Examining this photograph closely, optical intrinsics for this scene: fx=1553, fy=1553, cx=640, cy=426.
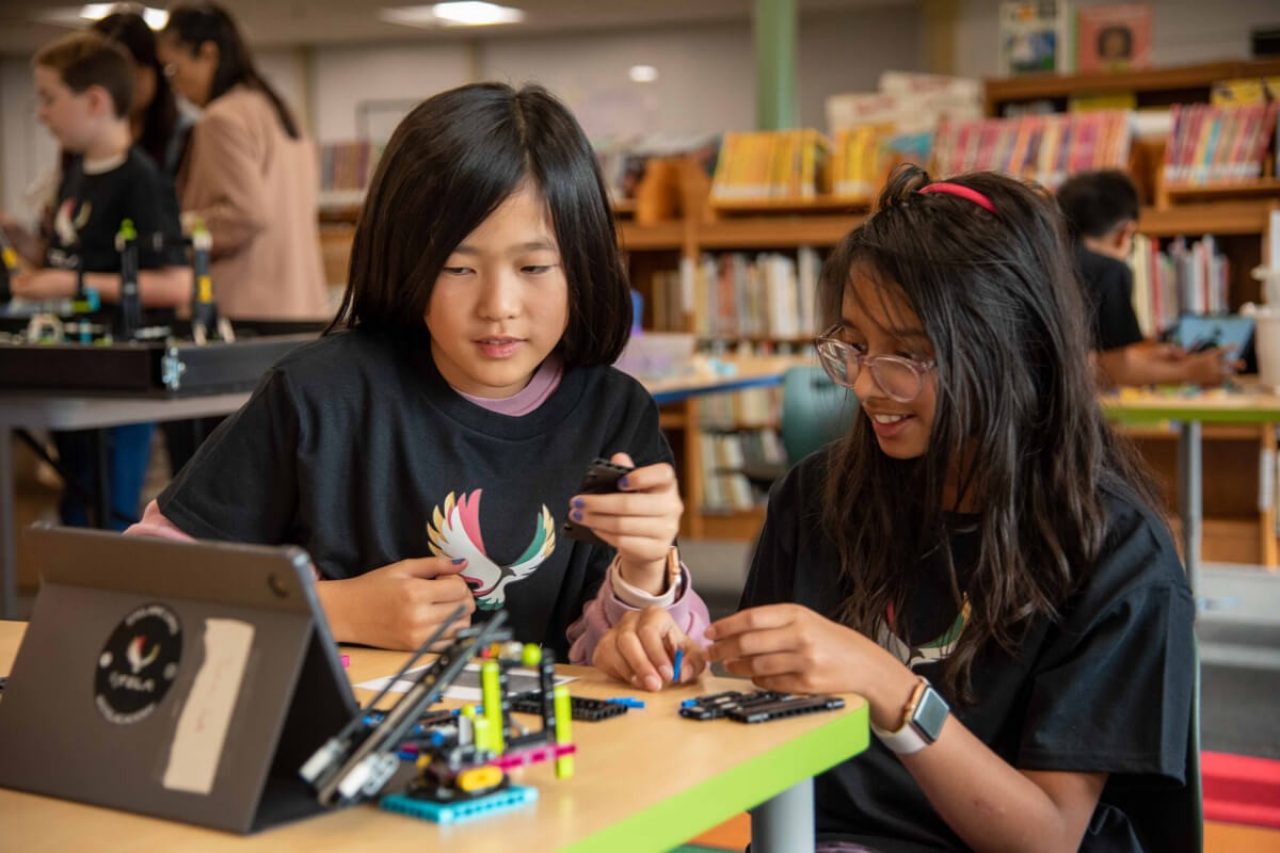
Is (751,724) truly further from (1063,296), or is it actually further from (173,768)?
(1063,296)

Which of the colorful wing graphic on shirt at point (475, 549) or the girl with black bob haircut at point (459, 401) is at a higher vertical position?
the girl with black bob haircut at point (459, 401)

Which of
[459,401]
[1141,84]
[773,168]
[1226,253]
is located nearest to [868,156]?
[773,168]

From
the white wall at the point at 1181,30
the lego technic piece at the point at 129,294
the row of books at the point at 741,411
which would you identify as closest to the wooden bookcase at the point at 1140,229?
A: the row of books at the point at 741,411

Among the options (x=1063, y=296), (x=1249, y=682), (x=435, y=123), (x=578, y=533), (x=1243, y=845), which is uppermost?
(x=435, y=123)

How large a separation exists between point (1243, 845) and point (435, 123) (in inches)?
48.9

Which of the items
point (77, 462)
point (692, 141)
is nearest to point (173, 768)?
point (77, 462)

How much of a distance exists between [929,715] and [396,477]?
58cm

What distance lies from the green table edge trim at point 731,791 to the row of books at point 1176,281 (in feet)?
15.4

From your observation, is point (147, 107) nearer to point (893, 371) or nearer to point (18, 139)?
point (893, 371)

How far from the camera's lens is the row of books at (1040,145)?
18.2 feet

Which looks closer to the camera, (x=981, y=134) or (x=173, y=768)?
(x=173, y=768)

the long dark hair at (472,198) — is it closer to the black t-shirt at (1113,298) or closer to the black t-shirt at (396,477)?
the black t-shirt at (396,477)

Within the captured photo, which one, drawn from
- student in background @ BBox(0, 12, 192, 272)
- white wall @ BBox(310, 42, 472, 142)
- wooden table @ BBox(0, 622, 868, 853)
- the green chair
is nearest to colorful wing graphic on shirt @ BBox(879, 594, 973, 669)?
wooden table @ BBox(0, 622, 868, 853)

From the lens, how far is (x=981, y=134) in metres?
5.81
